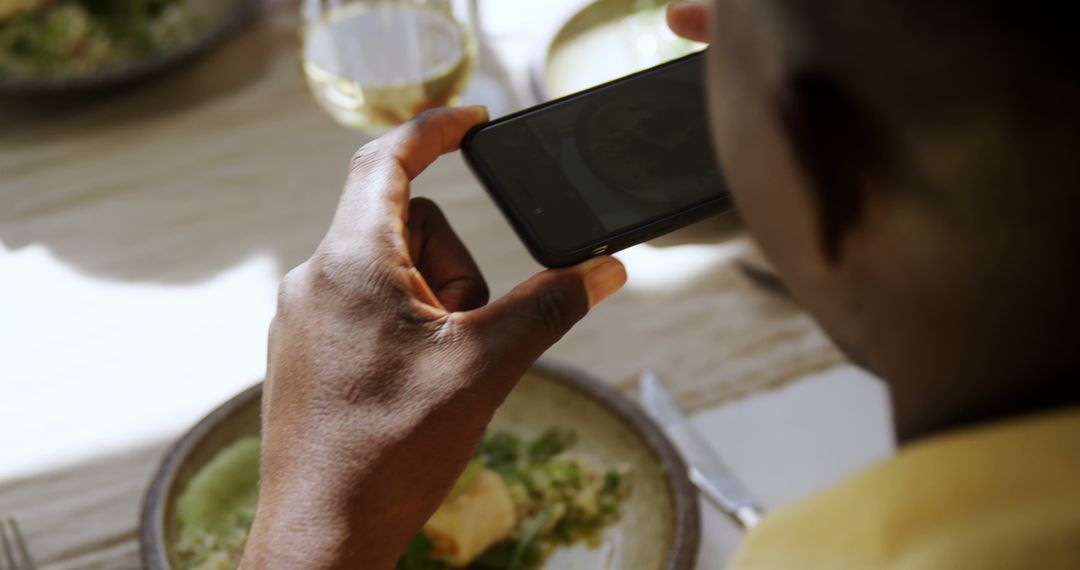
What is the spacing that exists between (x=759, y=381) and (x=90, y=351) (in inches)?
19.1

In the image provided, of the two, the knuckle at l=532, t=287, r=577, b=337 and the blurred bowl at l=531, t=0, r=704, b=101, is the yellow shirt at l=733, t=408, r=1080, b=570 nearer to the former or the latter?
the knuckle at l=532, t=287, r=577, b=337

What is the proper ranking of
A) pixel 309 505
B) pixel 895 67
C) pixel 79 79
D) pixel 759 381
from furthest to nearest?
pixel 79 79 < pixel 759 381 < pixel 309 505 < pixel 895 67

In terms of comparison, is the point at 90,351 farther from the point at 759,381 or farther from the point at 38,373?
the point at 759,381

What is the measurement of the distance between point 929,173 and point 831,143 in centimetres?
3

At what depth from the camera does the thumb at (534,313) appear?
567mm

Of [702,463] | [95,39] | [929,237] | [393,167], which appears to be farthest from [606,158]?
[95,39]

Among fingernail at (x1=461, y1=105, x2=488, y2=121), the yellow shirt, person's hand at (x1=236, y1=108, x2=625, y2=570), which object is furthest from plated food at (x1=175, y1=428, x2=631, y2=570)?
the yellow shirt

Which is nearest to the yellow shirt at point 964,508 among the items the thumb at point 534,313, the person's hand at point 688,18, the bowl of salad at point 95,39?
the thumb at point 534,313

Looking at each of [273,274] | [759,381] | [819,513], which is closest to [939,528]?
[819,513]

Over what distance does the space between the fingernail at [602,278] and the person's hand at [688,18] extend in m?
0.22

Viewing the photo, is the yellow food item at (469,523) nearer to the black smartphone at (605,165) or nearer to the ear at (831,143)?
the black smartphone at (605,165)

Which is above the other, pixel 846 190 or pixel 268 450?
pixel 846 190

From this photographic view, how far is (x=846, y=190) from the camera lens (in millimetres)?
373

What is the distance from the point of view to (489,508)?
693 mm
